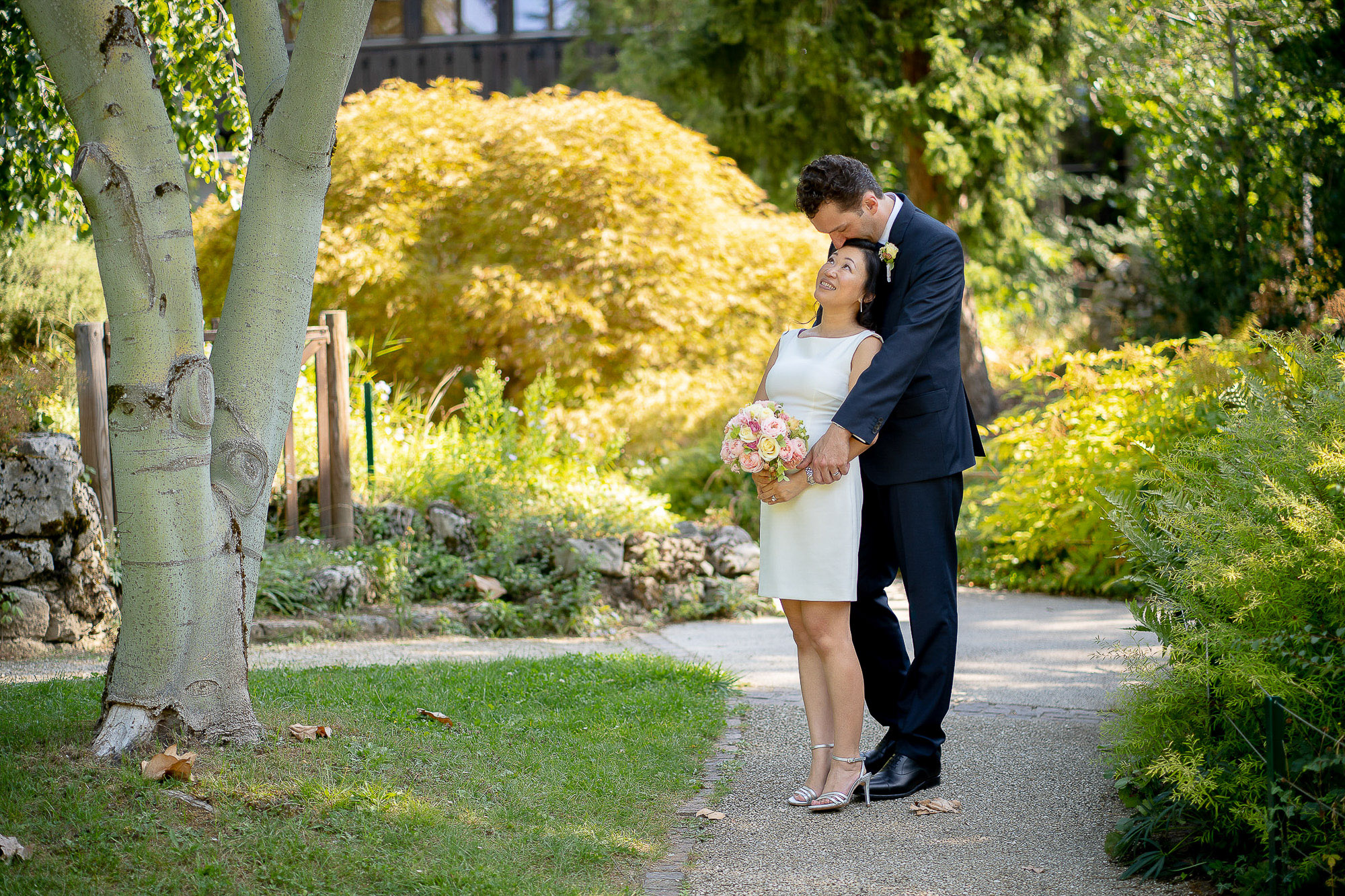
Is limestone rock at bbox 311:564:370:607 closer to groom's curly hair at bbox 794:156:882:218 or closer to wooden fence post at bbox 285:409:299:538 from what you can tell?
wooden fence post at bbox 285:409:299:538

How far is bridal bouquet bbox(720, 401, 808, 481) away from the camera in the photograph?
337cm

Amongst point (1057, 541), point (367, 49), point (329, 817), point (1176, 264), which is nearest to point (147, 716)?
point (329, 817)

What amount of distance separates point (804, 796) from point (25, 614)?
158 inches

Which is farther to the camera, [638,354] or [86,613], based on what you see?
[638,354]

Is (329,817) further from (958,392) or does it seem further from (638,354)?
(638,354)

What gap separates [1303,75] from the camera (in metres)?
9.52

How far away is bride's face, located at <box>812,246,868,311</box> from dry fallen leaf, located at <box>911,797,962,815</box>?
159 centimetres

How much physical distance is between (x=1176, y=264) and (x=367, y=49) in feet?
48.9

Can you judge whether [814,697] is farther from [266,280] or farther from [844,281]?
[266,280]

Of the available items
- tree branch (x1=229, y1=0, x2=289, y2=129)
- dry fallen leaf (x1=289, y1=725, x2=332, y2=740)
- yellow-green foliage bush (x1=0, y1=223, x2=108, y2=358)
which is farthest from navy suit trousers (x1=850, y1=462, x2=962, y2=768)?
yellow-green foliage bush (x1=0, y1=223, x2=108, y2=358)

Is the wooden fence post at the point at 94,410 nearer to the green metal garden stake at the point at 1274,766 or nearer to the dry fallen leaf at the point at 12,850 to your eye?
the dry fallen leaf at the point at 12,850

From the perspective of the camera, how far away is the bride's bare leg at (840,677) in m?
3.48

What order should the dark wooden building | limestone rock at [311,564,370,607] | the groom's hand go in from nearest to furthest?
1. the groom's hand
2. limestone rock at [311,564,370,607]
3. the dark wooden building

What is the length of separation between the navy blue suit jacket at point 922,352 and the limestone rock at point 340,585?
3.64 metres
